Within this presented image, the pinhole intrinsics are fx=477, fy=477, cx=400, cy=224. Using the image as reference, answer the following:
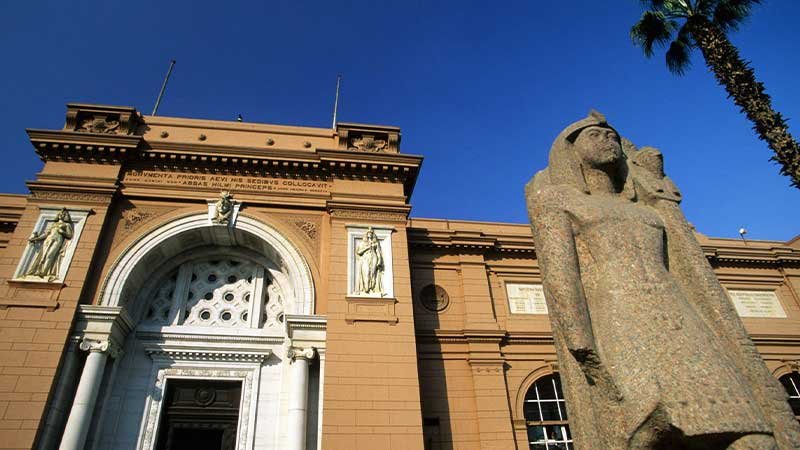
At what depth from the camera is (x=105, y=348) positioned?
1045 centimetres

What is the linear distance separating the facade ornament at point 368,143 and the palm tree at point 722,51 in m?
7.64

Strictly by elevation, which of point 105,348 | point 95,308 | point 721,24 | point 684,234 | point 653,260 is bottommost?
point 653,260

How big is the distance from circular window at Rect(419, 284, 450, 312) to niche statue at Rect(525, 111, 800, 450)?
33.7ft

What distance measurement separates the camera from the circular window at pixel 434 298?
550 inches

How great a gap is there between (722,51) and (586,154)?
9891 millimetres

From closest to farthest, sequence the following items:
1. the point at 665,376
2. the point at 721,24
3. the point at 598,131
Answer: the point at 665,376 → the point at 598,131 → the point at 721,24

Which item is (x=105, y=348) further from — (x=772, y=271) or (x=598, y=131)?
(x=772, y=271)

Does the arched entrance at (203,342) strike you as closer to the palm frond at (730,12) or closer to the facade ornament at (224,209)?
the facade ornament at (224,209)

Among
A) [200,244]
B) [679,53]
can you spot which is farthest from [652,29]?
[200,244]

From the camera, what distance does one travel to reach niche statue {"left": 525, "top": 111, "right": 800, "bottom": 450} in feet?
8.04

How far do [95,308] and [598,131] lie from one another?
11206 millimetres

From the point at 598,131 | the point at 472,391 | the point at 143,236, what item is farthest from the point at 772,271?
the point at 143,236

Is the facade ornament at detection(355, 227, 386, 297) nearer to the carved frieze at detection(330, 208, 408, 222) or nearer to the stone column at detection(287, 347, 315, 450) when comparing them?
the carved frieze at detection(330, 208, 408, 222)

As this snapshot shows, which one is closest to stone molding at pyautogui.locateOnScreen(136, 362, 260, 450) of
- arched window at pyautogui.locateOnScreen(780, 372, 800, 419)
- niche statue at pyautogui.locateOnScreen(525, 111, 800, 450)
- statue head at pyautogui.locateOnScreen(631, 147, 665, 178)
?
niche statue at pyautogui.locateOnScreen(525, 111, 800, 450)
